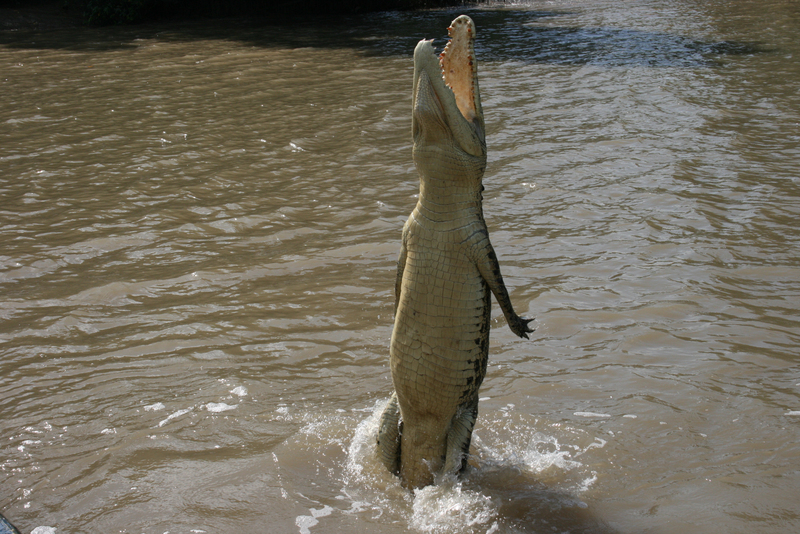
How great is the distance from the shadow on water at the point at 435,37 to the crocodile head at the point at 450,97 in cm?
1124

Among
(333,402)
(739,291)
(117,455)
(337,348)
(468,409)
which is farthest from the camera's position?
(739,291)

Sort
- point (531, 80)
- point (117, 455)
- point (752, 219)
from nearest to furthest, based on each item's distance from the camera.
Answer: point (117, 455), point (752, 219), point (531, 80)

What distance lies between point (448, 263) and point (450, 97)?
73 centimetres

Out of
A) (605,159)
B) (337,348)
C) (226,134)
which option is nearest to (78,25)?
(226,134)

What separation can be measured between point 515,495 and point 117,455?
85.8 inches

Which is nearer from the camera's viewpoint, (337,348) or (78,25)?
(337,348)

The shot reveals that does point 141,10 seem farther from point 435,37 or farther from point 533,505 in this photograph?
point 533,505

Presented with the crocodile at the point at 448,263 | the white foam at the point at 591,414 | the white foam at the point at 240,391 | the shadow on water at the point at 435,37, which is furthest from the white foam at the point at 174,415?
the shadow on water at the point at 435,37

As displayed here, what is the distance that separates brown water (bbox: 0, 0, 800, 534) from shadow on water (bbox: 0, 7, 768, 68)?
2.83 metres

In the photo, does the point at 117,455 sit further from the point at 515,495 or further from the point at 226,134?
the point at 226,134

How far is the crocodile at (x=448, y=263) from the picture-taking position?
2861mm

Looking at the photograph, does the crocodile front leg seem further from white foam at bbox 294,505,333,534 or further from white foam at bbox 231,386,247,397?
white foam at bbox 231,386,247,397

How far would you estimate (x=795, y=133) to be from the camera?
845 centimetres

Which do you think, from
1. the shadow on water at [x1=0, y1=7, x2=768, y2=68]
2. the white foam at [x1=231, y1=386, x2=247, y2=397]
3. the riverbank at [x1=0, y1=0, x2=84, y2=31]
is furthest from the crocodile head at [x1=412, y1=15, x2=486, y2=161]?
the riverbank at [x1=0, y1=0, x2=84, y2=31]
